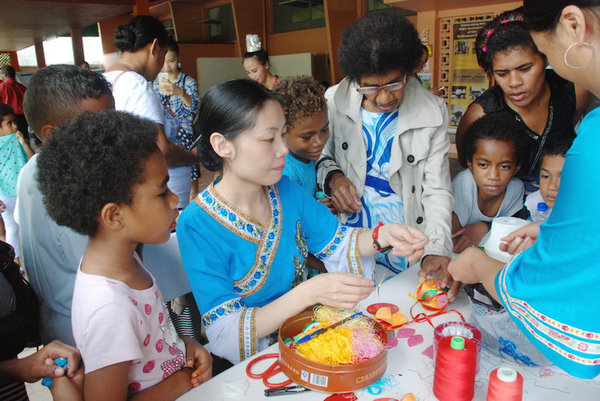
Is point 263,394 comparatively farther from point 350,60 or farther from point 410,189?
point 350,60

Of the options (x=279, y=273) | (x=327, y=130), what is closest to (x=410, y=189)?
(x=327, y=130)

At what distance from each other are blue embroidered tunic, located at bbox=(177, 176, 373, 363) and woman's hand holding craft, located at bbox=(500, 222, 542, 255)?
551 millimetres

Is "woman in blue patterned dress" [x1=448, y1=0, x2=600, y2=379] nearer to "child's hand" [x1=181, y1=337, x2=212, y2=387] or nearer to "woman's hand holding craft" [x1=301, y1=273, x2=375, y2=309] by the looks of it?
"woman's hand holding craft" [x1=301, y1=273, x2=375, y2=309]

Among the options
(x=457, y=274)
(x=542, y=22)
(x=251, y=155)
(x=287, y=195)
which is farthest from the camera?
(x=287, y=195)

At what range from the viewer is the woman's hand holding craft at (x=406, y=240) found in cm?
148

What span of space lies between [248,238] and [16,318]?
690 mm

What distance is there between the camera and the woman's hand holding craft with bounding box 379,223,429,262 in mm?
1478

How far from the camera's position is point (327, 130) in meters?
2.10

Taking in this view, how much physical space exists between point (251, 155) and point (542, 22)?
2.89 ft

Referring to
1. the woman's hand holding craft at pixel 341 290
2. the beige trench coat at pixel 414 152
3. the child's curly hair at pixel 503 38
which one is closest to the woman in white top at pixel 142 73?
the beige trench coat at pixel 414 152

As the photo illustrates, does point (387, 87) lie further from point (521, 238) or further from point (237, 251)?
point (237, 251)

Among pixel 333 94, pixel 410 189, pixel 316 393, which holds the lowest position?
pixel 316 393

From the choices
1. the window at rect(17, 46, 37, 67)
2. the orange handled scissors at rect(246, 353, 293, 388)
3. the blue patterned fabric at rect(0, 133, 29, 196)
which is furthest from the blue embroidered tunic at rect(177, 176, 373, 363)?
the window at rect(17, 46, 37, 67)

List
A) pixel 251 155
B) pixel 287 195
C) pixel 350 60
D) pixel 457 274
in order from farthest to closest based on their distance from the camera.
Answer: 1. pixel 350 60
2. pixel 287 195
3. pixel 251 155
4. pixel 457 274
